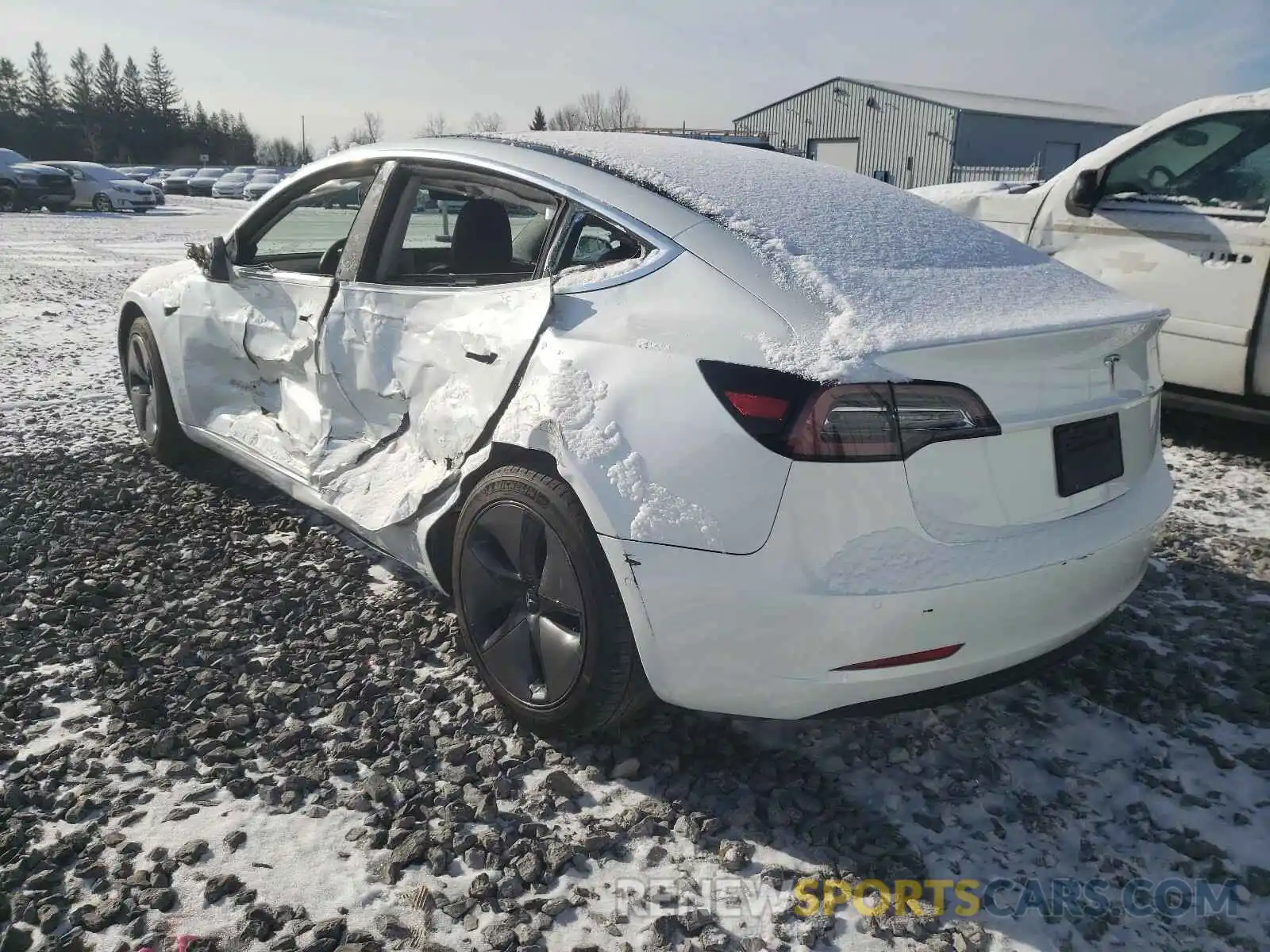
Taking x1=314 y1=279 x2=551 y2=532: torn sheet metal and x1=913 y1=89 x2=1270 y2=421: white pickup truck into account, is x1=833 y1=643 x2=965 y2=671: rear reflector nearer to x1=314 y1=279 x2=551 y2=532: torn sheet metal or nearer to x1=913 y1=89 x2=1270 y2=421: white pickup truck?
x1=314 y1=279 x2=551 y2=532: torn sheet metal

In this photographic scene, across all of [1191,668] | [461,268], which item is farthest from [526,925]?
[1191,668]

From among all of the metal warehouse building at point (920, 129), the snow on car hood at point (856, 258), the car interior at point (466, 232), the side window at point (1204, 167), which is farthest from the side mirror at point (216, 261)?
the metal warehouse building at point (920, 129)

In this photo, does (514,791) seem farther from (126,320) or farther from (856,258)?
(126,320)

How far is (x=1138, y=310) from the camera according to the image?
2.49 m

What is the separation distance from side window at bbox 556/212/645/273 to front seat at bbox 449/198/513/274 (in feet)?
1.93

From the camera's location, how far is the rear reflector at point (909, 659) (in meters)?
2.09

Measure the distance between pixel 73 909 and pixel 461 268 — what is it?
2094 mm

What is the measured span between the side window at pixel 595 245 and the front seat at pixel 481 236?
59 centimetres

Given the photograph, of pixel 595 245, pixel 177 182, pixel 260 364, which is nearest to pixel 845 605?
pixel 595 245

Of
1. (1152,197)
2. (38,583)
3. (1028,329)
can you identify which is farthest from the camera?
(1152,197)

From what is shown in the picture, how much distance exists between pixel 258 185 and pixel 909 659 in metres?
40.4

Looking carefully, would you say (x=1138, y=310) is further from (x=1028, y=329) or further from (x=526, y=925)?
(x=526, y=925)

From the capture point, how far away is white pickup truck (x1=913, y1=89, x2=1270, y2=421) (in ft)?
15.6

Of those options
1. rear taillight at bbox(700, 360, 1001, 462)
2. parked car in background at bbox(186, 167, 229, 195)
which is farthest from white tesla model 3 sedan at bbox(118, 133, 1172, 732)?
parked car in background at bbox(186, 167, 229, 195)
